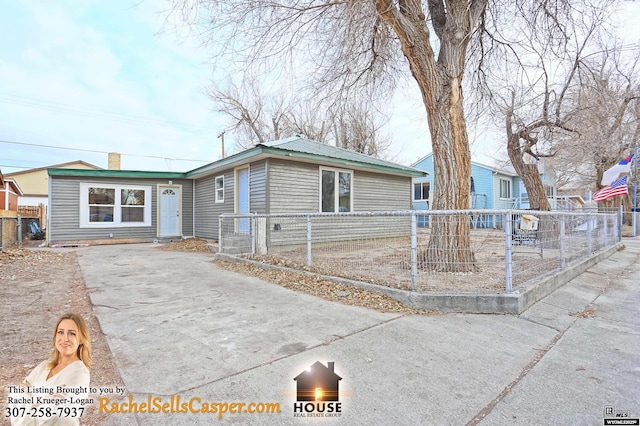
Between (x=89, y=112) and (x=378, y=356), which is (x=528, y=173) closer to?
(x=378, y=356)

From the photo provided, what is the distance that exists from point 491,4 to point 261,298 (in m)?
7.58

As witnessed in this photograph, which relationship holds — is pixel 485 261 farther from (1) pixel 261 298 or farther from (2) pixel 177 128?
(2) pixel 177 128

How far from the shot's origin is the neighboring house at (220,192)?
8695 millimetres

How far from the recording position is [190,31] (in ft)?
16.0

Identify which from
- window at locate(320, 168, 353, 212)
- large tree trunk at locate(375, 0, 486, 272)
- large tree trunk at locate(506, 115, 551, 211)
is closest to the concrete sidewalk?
large tree trunk at locate(375, 0, 486, 272)

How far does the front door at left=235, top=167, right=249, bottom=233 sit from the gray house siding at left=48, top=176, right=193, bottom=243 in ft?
14.2

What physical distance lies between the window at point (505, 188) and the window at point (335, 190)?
14.5 meters

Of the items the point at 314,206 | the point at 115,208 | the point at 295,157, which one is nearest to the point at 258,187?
the point at 295,157

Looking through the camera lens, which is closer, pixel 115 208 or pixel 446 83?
pixel 446 83

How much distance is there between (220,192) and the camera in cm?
1087

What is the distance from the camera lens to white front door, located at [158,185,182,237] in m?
12.2

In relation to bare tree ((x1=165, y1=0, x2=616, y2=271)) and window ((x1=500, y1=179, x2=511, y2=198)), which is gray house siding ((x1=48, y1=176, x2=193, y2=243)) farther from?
window ((x1=500, y1=179, x2=511, y2=198))

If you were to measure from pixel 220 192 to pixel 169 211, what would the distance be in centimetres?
296

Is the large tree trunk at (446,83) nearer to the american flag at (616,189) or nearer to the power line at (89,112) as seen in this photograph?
the american flag at (616,189)
